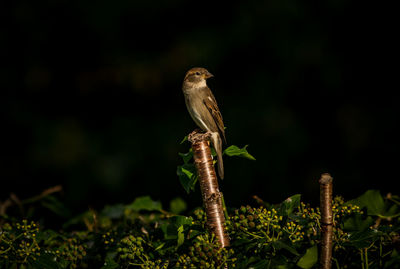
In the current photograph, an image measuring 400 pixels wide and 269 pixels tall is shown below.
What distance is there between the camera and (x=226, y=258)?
3.79 feet

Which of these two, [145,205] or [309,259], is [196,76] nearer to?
[145,205]

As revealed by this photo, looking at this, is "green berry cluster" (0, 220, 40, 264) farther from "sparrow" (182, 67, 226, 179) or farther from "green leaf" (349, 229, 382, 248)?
"sparrow" (182, 67, 226, 179)

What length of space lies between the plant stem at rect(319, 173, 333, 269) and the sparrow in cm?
171

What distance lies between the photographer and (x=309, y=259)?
1.06 metres

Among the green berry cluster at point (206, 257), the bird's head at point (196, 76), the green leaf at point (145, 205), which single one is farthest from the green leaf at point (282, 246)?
the bird's head at point (196, 76)

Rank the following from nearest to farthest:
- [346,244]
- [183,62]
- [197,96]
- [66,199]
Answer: [346,244] < [197,96] < [66,199] < [183,62]

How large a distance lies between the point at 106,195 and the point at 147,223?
415 centimetres

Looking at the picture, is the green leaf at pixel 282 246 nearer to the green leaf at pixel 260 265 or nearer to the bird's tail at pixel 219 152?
the green leaf at pixel 260 265

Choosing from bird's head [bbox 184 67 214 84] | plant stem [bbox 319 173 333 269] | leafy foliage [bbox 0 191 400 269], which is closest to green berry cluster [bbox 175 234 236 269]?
leafy foliage [bbox 0 191 400 269]

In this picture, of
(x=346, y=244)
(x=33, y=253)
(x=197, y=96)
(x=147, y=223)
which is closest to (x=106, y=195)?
(x=197, y=96)

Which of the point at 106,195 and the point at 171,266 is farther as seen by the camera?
the point at 106,195

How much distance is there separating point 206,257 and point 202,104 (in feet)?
6.18

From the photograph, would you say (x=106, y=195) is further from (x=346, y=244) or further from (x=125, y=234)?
(x=346, y=244)

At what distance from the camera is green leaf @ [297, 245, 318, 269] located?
1.06 m
